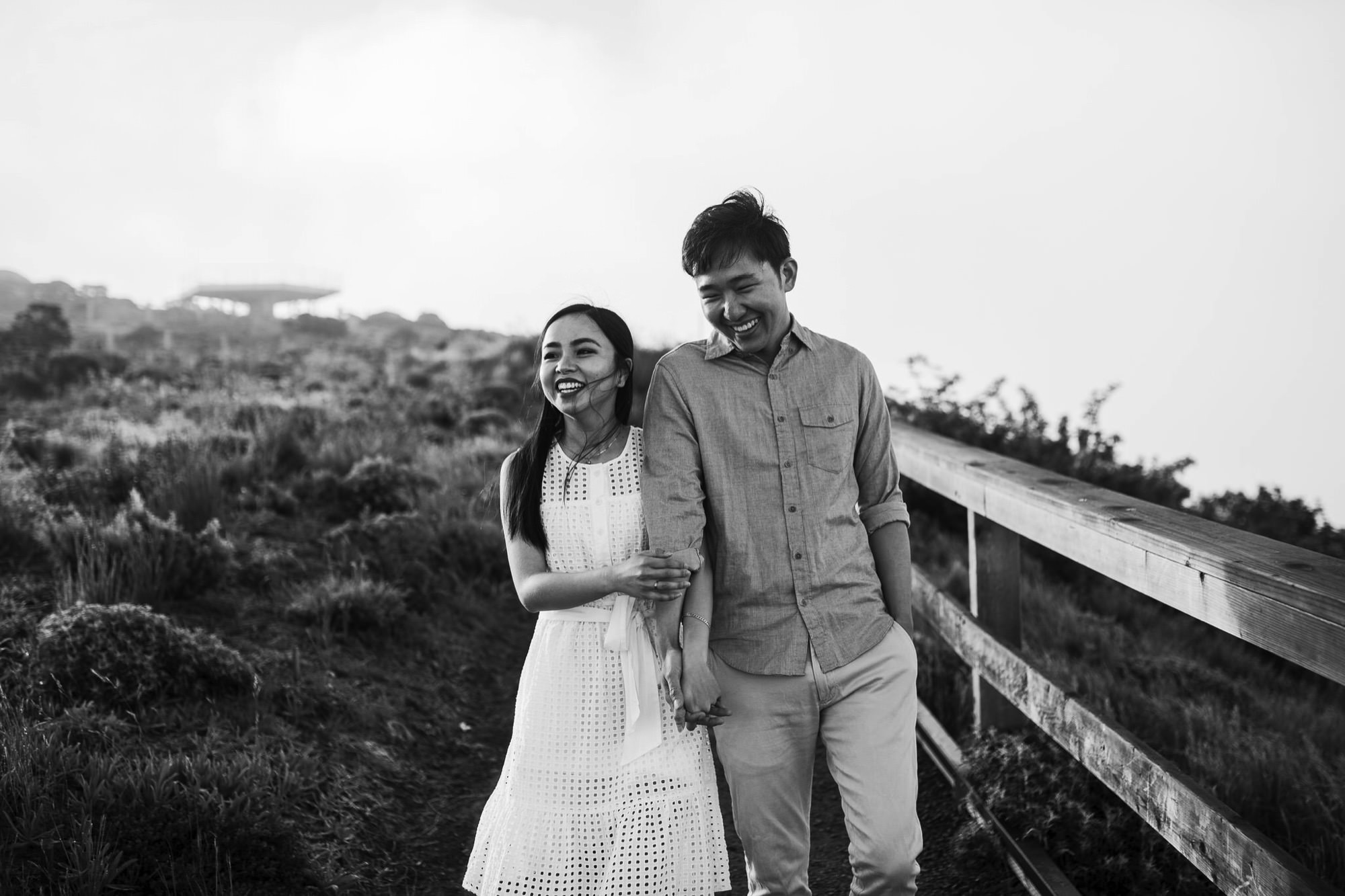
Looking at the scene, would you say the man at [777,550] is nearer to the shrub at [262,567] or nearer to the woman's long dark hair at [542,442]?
the woman's long dark hair at [542,442]

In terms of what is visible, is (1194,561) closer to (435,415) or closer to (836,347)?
(836,347)

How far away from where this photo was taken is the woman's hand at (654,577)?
2344 mm

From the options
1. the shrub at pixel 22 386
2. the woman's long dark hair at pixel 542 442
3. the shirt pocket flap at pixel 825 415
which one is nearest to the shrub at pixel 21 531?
the woman's long dark hair at pixel 542 442

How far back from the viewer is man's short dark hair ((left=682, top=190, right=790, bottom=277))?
248cm

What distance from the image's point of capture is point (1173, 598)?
2.20 metres

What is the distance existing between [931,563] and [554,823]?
14.6 ft

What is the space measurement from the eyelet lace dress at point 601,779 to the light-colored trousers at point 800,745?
4.5 inches

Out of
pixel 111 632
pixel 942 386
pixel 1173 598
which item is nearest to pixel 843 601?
pixel 1173 598

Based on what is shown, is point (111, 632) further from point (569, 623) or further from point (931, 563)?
point (931, 563)

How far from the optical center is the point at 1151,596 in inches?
112

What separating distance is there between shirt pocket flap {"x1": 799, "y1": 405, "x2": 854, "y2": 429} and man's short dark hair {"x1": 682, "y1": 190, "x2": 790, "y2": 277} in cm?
36

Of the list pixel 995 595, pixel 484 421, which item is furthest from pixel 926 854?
pixel 484 421

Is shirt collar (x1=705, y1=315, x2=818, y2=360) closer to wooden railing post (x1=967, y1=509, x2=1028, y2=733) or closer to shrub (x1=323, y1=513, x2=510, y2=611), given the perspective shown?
wooden railing post (x1=967, y1=509, x2=1028, y2=733)

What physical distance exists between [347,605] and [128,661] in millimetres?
1431
